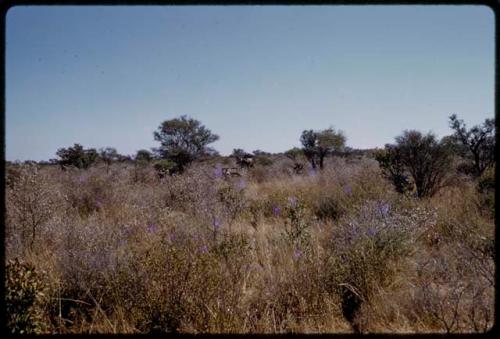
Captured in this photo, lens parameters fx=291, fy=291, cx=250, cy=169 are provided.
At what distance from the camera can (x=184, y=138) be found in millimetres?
22969

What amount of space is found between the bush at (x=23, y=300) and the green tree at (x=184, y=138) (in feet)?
60.6

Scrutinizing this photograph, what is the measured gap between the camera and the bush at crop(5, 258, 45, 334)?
2.21 meters

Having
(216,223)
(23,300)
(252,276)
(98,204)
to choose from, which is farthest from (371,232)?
(98,204)

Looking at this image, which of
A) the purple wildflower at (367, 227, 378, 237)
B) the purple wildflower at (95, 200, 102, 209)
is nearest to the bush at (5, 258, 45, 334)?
the purple wildflower at (367, 227, 378, 237)

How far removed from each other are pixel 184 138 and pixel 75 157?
7.56 m

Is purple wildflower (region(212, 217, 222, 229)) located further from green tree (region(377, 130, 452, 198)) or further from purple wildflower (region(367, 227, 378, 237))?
green tree (region(377, 130, 452, 198))

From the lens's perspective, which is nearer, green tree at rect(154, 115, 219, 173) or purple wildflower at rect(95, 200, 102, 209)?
purple wildflower at rect(95, 200, 102, 209)

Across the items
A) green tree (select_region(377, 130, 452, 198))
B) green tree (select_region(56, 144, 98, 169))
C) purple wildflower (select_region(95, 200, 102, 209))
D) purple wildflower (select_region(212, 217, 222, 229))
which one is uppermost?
green tree (select_region(56, 144, 98, 169))

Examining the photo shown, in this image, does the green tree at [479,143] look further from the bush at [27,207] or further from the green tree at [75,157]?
the green tree at [75,157]

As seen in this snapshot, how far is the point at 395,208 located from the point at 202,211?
337 centimetres

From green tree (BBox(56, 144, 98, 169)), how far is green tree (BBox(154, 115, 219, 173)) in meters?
4.85

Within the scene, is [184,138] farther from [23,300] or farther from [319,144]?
[23,300]

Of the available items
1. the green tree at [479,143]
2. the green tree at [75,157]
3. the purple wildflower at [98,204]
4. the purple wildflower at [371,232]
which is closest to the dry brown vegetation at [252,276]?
the purple wildflower at [371,232]

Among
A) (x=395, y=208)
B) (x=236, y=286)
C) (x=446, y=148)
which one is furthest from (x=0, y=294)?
(x=446, y=148)
